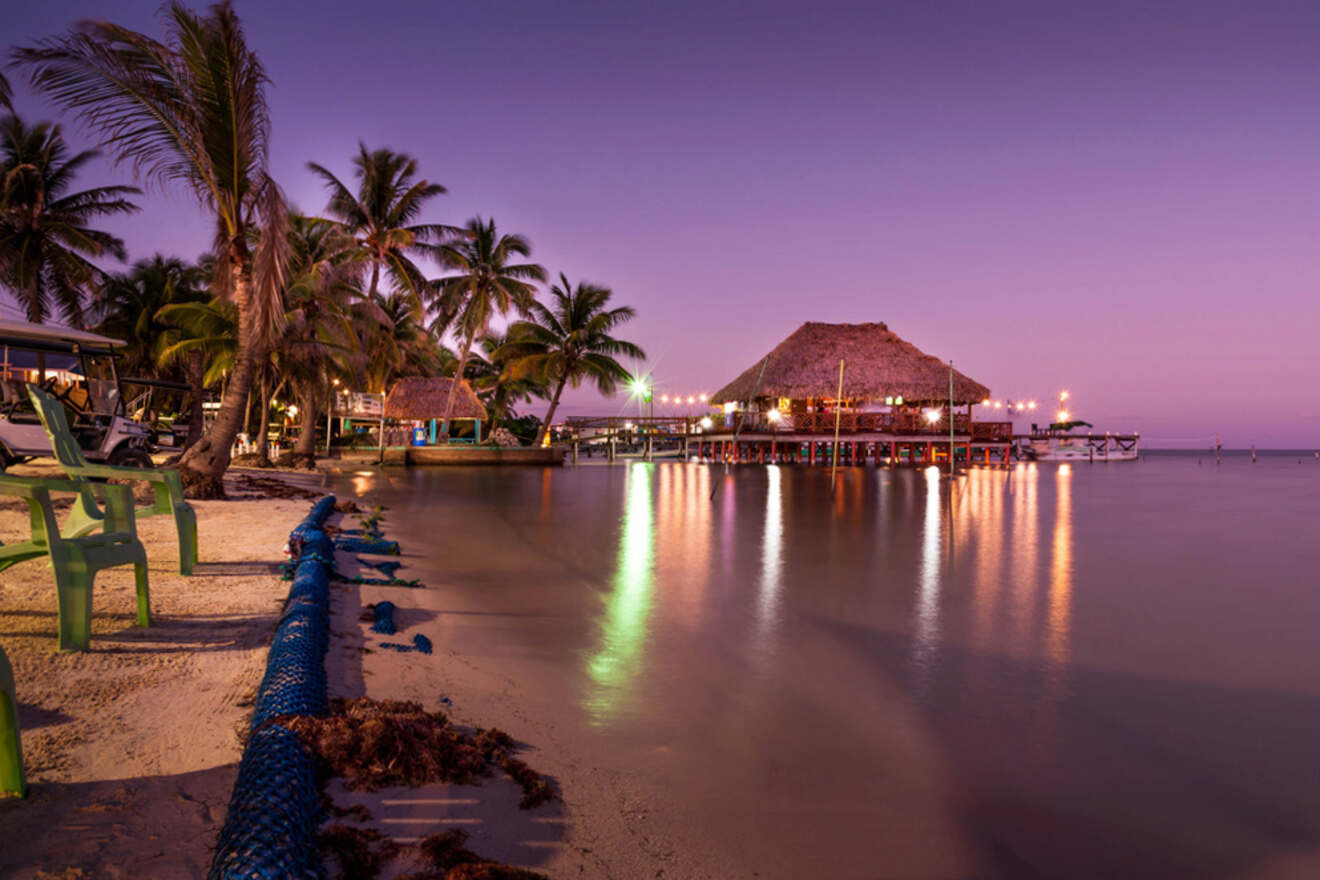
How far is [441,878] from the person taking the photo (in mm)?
1974

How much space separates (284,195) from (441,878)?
32.3ft

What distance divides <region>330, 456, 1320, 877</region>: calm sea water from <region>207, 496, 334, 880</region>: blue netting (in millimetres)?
1115

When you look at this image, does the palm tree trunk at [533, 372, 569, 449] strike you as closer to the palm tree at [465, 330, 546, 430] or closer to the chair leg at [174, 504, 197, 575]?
the palm tree at [465, 330, 546, 430]

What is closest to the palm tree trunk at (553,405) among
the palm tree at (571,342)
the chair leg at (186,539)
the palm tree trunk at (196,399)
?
the palm tree at (571,342)

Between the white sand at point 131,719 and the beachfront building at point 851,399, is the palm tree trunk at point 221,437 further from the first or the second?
the beachfront building at point 851,399

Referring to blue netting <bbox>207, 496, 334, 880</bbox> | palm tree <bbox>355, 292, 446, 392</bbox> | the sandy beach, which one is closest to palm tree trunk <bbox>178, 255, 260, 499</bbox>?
the sandy beach

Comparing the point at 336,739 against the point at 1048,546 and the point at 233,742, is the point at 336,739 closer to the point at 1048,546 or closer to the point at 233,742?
the point at 233,742

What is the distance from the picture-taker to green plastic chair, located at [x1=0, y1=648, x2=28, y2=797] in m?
2.05

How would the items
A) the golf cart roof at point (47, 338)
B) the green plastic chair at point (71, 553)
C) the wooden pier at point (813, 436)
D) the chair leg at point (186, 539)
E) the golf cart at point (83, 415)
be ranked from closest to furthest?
the green plastic chair at point (71, 553) → the chair leg at point (186, 539) → the golf cart roof at point (47, 338) → the golf cart at point (83, 415) → the wooden pier at point (813, 436)

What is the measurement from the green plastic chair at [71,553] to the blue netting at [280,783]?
84 centimetres

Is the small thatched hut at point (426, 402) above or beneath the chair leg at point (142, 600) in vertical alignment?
above

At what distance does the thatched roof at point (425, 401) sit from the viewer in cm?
3105

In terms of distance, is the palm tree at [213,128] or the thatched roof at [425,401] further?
the thatched roof at [425,401]

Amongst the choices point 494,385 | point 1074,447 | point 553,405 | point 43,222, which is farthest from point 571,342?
point 1074,447
